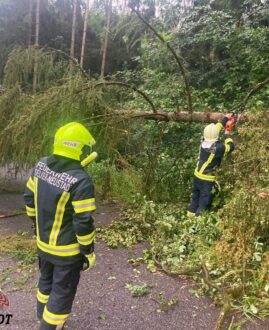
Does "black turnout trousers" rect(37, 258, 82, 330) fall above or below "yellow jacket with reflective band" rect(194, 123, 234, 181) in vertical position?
below

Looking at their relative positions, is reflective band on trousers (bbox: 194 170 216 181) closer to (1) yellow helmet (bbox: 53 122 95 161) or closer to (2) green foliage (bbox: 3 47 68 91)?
(2) green foliage (bbox: 3 47 68 91)

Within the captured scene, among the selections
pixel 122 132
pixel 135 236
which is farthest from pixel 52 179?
pixel 122 132

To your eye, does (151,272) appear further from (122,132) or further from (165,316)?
(122,132)

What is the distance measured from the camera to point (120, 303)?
3.26 m

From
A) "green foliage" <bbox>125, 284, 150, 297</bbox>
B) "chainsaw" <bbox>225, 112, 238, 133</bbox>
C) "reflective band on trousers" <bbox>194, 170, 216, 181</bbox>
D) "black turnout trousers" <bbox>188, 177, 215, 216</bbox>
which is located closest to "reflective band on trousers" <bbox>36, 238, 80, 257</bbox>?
"green foliage" <bbox>125, 284, 150, 297</bbox>

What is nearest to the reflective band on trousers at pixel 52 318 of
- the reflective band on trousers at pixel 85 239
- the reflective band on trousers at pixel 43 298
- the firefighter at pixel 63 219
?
the firefighter at pixel 63 219

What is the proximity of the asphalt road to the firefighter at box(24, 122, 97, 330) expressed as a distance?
51 cm

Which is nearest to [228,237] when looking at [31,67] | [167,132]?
[167,132]

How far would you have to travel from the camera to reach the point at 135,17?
5348 millimetres

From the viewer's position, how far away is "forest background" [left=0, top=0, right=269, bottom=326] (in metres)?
3.68

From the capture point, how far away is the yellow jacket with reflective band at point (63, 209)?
243 centimetres

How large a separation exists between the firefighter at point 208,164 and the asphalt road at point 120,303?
5.43ft

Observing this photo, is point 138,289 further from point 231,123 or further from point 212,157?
point 231,123

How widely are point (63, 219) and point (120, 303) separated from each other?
1.21 m
